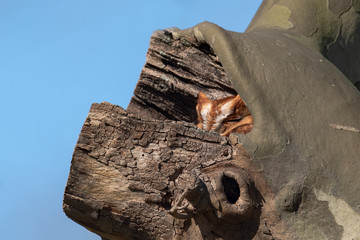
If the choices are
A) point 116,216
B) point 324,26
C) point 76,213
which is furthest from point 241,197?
point 324,26

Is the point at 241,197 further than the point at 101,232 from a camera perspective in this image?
No

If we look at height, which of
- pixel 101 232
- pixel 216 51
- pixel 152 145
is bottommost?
pixel 101 232

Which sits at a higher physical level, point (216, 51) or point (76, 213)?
point (216, 51)

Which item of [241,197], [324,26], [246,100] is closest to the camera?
[241,197]

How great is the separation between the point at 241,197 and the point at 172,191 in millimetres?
243

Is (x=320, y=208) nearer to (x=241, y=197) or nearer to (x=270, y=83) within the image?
(x=241, y=197)

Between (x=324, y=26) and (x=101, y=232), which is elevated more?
(x=324, y=26)

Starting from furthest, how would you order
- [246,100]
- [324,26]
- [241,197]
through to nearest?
[324,26], [246,100], [241,197]

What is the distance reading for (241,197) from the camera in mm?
2082

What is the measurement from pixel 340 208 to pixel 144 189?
2.28 feet

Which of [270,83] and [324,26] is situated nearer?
[270,83]

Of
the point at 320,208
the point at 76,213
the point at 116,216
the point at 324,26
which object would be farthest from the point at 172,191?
the point at 324,26

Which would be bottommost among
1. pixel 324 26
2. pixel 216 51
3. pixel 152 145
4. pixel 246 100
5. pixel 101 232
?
pixel 101 232

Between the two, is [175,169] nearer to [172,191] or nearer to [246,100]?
[172,191]
